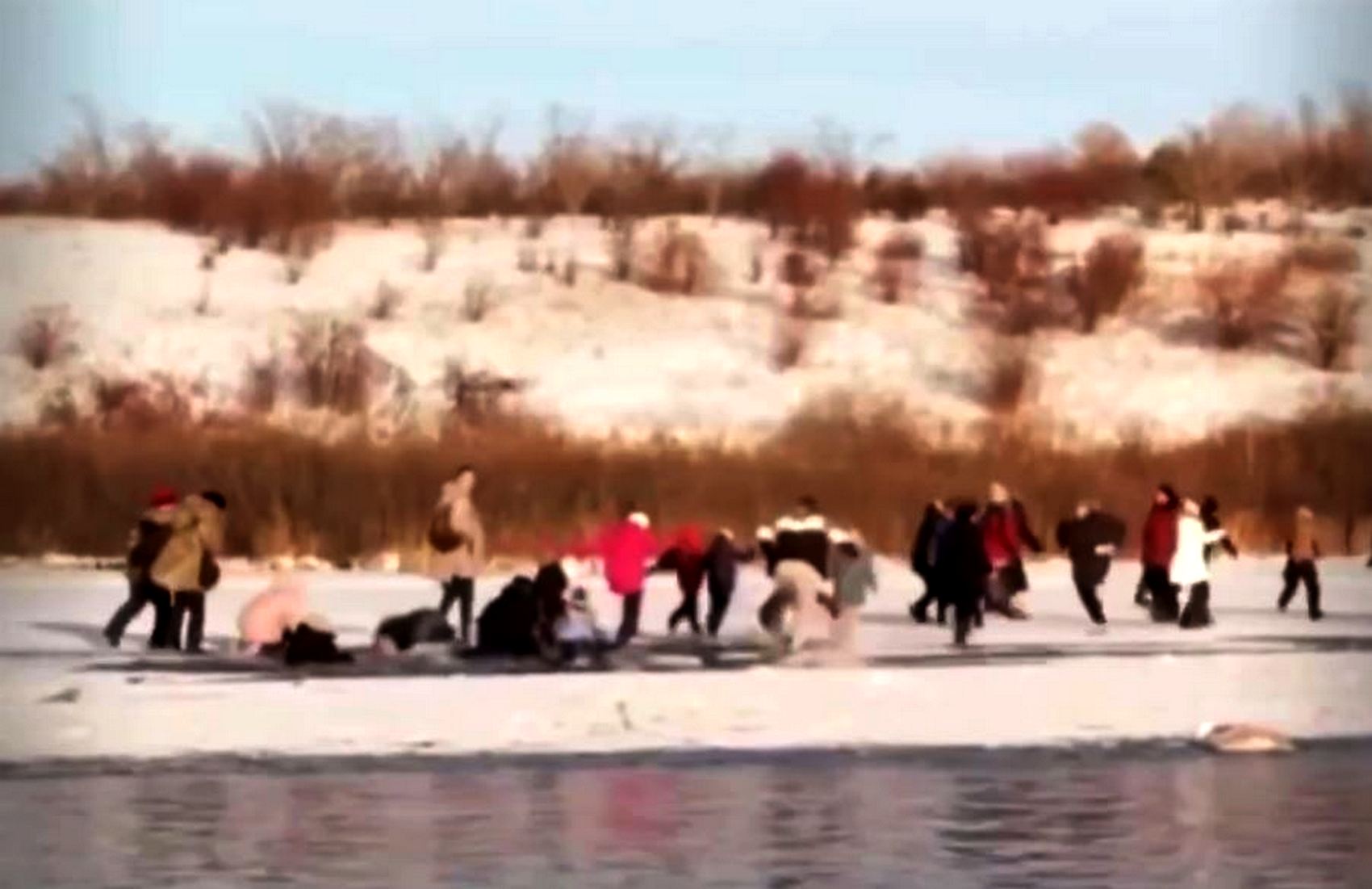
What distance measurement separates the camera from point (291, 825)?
33.1 feet

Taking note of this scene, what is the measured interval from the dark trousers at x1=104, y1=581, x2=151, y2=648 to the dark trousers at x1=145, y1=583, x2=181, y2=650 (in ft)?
0.10

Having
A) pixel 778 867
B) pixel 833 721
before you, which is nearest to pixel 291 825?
pixel 778 867

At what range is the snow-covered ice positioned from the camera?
12.3 meters

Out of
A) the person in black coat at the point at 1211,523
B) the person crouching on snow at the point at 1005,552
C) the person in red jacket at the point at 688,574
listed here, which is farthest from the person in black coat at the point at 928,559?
the person in black coat at the point at 1211,523

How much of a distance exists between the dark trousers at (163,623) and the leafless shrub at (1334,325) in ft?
26.7

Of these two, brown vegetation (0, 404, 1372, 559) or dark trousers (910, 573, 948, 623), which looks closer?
dark trousers (910, 573, 948, 623)

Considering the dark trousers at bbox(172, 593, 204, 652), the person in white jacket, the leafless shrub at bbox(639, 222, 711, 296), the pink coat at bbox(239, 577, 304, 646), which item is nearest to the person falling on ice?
the person in white jacket

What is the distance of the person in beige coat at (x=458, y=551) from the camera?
1538cm

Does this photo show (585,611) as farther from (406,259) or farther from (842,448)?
(406,259)

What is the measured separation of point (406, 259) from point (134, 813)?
1084 centimetres

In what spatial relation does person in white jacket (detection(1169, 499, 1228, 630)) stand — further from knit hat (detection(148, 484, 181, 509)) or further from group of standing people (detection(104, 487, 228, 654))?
knit hat (detection(148, 484, 181, 509))

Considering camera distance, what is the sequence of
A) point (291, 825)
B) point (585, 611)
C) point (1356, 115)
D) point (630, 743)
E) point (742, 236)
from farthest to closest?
point (742, 236)
point (1356, 115)
point (585, 611)
point (630, 743)
point (291, 825)

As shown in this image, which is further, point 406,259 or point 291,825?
point 406,259

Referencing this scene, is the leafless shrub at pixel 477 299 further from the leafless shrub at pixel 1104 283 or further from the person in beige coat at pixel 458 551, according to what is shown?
the person in beige coat at pixel 458 551
